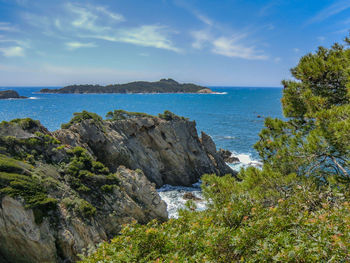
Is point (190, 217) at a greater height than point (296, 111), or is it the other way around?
point (296, 111)

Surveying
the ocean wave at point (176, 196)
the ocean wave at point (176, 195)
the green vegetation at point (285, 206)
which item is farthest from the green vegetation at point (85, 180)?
the green vegetation at point (285, 206)

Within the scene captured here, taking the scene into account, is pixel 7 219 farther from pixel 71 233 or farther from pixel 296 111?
pixel 296 111

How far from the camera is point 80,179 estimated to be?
17.1 m

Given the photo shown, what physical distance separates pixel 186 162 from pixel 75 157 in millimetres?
16636

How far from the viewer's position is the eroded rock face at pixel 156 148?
79.7 ft

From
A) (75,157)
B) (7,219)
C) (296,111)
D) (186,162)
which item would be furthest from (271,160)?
(186,162)

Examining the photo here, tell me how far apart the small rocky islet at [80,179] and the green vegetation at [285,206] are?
9.52ft

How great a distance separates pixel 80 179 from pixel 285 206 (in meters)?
15.2

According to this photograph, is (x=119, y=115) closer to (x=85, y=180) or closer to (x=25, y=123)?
(x=25, y=123)

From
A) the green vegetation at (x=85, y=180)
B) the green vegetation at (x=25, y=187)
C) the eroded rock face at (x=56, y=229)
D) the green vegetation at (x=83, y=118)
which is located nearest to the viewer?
the eroded rock face at (x=56, y=229)

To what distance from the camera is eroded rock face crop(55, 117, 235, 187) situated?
79.7 feet

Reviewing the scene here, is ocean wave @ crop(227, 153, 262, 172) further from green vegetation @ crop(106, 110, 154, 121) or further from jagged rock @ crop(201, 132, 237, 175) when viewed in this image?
green vegetation @ crop(106, 110, 154, 121)

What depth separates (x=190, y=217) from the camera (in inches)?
264

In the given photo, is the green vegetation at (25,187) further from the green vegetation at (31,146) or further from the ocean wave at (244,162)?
the ocean wave at (244,162)
